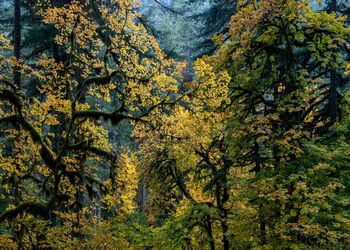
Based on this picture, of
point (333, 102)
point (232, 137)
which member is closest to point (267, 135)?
point (232, 137)

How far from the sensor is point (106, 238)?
7.38m

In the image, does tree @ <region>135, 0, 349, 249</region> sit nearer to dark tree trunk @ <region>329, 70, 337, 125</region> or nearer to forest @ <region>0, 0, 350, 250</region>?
forest @ <region>0, 0, 350, 250</region>

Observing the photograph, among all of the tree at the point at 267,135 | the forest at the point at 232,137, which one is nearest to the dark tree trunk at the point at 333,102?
the forest at the point at 232,137

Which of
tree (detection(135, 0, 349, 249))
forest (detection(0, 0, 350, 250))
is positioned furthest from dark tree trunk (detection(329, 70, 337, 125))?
tree (detection(135, 0, 349, 249))

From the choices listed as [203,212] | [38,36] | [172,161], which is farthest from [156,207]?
[38,36]

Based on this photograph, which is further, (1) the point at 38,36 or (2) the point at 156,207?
(1) the point at 38,36

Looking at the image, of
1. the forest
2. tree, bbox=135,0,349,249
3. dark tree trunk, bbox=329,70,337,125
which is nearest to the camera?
tree, bbox=135,0,349,249

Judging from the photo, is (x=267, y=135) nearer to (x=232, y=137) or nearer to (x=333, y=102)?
(x=232, y=137)

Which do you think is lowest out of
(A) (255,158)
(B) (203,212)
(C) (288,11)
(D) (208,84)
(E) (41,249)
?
(E) (41,249)

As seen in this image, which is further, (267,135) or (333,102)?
(333,102)

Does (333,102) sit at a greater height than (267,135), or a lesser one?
greater

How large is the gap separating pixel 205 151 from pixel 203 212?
2.16 meters

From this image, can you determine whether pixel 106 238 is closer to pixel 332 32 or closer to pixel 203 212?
pixel 203 212

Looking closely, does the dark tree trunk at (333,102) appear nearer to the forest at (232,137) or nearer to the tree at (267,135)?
the forest at (232,137)
